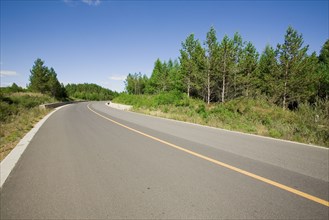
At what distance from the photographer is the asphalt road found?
10.1 ft

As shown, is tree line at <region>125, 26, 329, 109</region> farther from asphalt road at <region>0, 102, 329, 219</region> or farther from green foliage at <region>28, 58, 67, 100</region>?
green foliage at <region>28, 58, 67, 100</region>

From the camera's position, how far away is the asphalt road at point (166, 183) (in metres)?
3.07

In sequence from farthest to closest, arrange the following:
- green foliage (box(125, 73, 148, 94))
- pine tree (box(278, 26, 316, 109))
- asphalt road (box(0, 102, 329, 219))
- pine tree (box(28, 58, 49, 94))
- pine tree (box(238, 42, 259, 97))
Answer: green foliage (box(125, 73, 148, 94))
pine tree (box(28, 58, 49, 94))
pine tree (box(238, 42, 259, 97))
pine tree (box(278, 26, 316, 109))
asphalt road (box(0, 102, 329, 219))

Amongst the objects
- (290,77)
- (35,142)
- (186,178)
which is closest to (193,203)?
(186,178)

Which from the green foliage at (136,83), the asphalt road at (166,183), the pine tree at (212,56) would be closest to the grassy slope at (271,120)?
the asphalt road at (166,183)

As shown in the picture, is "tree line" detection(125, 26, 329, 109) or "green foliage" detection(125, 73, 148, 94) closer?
"tree line" detection(125, 26, 329, 109)

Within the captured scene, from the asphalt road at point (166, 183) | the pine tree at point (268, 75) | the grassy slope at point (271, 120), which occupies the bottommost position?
the asphalt road at point (166, 183)

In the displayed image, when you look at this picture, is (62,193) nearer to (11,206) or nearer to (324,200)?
(11,206)

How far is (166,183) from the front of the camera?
4043 mm

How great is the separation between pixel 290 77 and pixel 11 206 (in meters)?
36.6

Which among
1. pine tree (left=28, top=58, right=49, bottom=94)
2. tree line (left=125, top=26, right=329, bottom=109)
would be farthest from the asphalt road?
pine tree (left=28, top=58, right=49, bottom=94)

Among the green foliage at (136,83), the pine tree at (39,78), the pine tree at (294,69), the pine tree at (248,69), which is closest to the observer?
the pine tree at (294,69)

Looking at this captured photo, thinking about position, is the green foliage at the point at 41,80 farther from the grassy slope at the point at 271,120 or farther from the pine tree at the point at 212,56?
the grassy slope at the point at 271,120

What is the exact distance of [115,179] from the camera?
425cm
